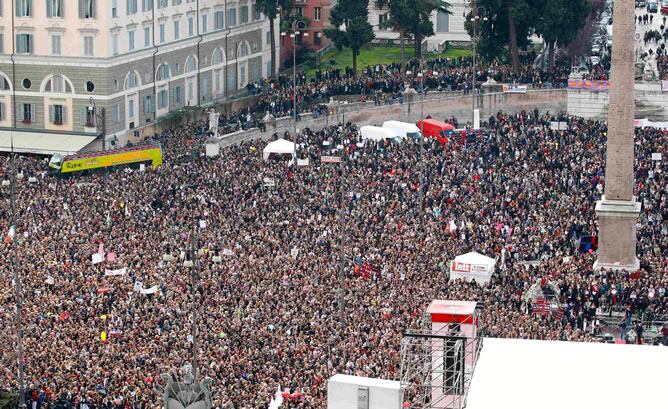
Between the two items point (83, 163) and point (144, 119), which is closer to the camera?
point (83, 163)

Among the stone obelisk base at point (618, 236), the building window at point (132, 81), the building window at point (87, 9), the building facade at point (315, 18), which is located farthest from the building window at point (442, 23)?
the stone obelisk base at point (618, 236)

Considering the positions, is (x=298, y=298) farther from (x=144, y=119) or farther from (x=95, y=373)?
(x=144, y=119)

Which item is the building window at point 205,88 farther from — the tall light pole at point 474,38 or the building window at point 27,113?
the tall light pole at point 474,38

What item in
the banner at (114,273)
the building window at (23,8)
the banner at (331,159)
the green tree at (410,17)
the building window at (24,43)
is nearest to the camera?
the banner at (114,273)

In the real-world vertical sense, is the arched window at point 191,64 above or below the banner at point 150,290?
above

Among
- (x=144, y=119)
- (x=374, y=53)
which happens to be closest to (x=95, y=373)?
(x=144, y=119)

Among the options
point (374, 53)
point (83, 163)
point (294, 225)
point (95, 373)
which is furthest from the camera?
point (374, 53)

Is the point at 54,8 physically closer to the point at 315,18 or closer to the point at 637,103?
the point at 315,18
